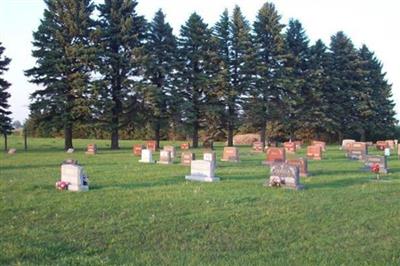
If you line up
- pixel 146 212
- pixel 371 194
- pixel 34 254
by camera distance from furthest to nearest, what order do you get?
pixel 371 194 → pixel 146 212 → pixel 34 254

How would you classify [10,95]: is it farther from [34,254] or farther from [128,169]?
[34,254]

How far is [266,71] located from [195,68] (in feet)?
21.0

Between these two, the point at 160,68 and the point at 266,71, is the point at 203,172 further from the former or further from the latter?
the point at 266,71

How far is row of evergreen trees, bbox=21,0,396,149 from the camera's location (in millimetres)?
37125

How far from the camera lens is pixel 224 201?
11203mm

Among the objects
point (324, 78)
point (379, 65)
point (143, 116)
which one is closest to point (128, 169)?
point (143, 116)

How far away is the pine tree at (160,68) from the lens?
38.4 metres

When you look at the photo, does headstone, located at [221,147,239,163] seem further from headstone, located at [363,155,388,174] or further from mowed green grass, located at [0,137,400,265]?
mowed green grass, located at [0,137,400,265]

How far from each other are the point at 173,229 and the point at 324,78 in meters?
42.7

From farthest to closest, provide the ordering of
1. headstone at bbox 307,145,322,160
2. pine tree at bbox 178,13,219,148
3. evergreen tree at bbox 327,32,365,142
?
evergreen tree at bbox 327,32,365,142
pine tree at bbox 178,13,219,148
headstone at bbox 307,145,322,160

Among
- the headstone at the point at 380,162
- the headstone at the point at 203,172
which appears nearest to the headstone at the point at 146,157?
the headstone at the point at 203,172

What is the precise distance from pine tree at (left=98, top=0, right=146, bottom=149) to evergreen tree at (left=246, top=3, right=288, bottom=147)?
10.7m

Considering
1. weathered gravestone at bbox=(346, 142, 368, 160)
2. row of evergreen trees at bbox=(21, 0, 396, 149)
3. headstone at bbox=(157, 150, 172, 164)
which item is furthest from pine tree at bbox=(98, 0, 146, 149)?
weathered gravestone at bbox=(346, 142, 368, 160)

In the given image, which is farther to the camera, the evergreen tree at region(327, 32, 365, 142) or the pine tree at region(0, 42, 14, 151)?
the evergreen tree at region(327, 32, 365, 142)
